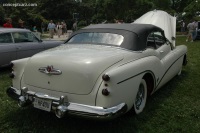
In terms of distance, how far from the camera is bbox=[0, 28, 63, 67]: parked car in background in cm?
771

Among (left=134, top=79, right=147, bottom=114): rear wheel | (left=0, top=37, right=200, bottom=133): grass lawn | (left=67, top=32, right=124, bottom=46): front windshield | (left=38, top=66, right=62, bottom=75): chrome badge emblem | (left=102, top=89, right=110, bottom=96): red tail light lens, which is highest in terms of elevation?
(left=67, top=32, right=124, bottom=46): front windshield

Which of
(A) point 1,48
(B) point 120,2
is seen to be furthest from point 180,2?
(A) point 1,48

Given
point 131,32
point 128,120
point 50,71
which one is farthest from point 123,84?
point 131,32

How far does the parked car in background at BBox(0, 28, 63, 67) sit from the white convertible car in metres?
3.09

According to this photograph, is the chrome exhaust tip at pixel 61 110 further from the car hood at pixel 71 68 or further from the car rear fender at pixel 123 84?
the car rear fender at pixel 123 84

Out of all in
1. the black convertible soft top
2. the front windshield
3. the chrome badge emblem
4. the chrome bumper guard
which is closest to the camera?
the chrome bumper guard

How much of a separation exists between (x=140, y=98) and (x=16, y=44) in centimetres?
469

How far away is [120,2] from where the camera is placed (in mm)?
46500

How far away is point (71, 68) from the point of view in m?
3.86

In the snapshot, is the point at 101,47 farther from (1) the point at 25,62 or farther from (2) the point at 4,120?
(2) the point at 4,120

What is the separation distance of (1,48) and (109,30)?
372 cm

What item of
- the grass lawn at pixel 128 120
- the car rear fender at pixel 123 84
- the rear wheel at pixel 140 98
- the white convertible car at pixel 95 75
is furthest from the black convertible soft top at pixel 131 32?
the grass lawn at pixel 128 120

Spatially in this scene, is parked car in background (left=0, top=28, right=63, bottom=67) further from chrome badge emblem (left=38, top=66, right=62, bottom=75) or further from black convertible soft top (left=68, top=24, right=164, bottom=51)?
chrome badge emblem (left=38, top=66, right=62, bottom=75)

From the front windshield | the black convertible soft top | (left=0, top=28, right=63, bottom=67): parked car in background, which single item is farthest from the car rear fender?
(left=0, top=28, right=63, bottom=67): parked car in background
